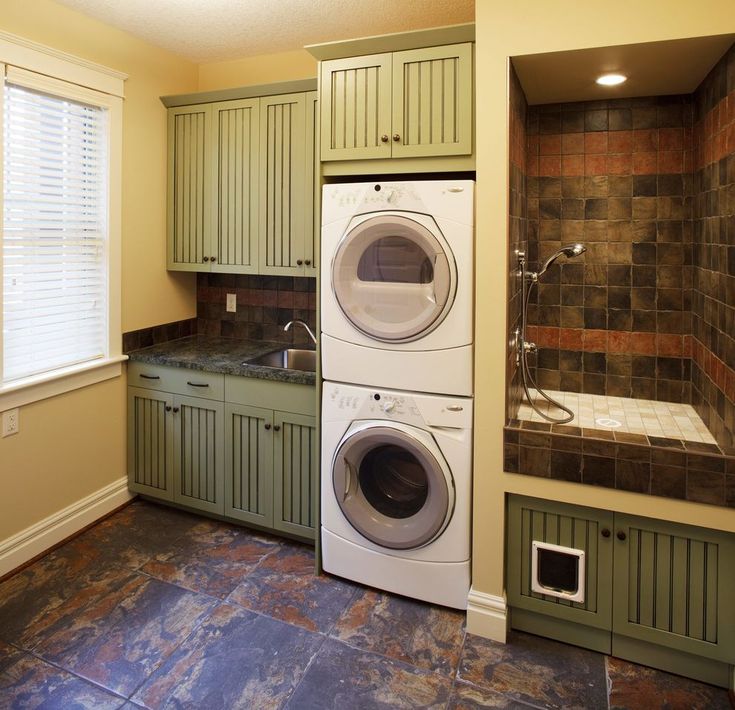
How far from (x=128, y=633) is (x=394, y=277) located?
1.73 meters

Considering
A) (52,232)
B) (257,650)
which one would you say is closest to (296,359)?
(52,232)

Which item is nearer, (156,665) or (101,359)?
(156,665)

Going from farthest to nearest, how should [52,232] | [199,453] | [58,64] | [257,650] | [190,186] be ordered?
[190,186], [199,453], [52,232], [58,64], [257,650]

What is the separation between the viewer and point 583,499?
1.99m

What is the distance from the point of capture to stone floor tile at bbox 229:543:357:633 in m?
Result: 2.28

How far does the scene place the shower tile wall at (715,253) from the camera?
1811mm

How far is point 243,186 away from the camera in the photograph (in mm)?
3047

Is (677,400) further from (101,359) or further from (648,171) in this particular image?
(101,359)

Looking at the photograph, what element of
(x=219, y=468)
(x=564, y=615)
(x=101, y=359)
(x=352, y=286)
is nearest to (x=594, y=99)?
(x=352, y=286)

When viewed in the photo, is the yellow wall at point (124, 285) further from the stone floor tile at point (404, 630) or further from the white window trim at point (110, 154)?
the stone floor tile at point (404, 630)

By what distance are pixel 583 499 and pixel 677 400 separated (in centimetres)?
78

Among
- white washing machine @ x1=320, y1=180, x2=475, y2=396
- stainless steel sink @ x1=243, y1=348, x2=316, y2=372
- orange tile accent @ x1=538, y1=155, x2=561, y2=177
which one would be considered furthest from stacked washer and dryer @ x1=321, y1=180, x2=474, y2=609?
stainless steel sink @ x1=243, y1=348, x2=316, y2=372

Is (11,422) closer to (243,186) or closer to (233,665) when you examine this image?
(233,665)

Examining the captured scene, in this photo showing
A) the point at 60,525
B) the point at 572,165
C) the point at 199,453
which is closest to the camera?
the point at 572,165
